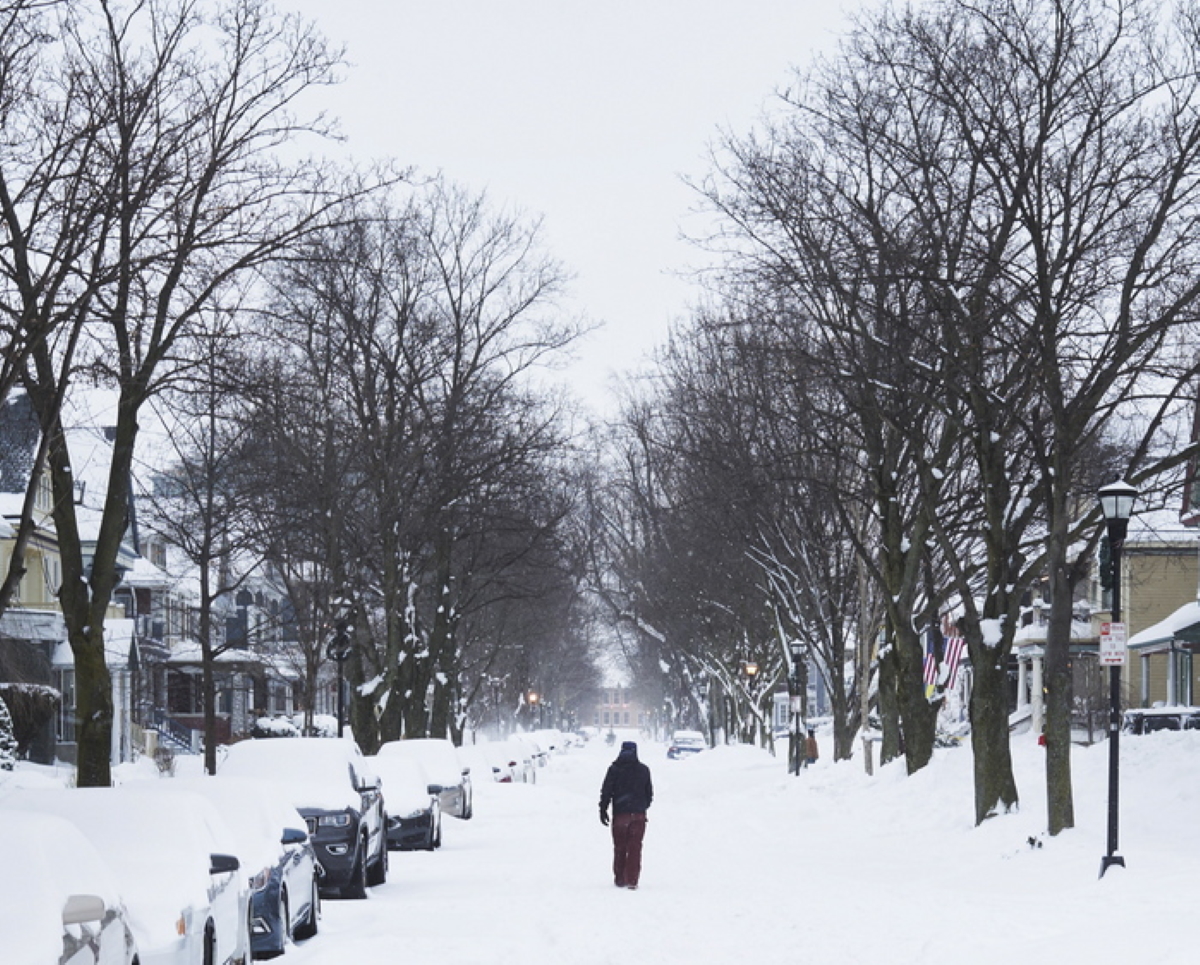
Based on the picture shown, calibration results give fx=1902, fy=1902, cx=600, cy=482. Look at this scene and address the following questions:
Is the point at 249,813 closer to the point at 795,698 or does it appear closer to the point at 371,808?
the point at 371,808

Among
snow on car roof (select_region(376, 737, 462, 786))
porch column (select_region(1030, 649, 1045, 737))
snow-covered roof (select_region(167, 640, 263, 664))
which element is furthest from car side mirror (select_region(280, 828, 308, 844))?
snow-covered roof (select_region(167, 640, 263, 664))

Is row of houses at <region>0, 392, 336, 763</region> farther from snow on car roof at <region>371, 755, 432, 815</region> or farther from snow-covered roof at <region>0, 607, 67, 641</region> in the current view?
snow on car roof at <region>371, 755, 432, 815</region>

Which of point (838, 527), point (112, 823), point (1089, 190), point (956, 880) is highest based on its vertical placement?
point (1089, 190)

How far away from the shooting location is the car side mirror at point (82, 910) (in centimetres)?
842

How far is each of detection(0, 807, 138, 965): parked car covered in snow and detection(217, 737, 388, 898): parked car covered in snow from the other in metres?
9.76

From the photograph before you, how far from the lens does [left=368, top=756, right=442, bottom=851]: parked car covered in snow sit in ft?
87.5

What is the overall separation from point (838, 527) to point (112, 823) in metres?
30.7

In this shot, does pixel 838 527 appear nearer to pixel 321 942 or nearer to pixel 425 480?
pixel 425 480

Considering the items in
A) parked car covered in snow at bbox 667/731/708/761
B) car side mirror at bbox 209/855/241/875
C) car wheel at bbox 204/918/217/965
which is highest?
car side mirror at bbox 209/855/241/875

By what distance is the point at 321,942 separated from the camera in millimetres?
15492

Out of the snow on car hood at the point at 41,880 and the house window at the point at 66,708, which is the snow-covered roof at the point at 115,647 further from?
the snow on car hood at the point at 41,880

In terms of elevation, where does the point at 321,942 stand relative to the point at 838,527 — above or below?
below

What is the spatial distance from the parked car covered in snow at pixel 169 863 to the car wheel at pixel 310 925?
2.54 m

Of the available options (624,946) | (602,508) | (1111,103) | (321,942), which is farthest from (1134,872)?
(602,508)
